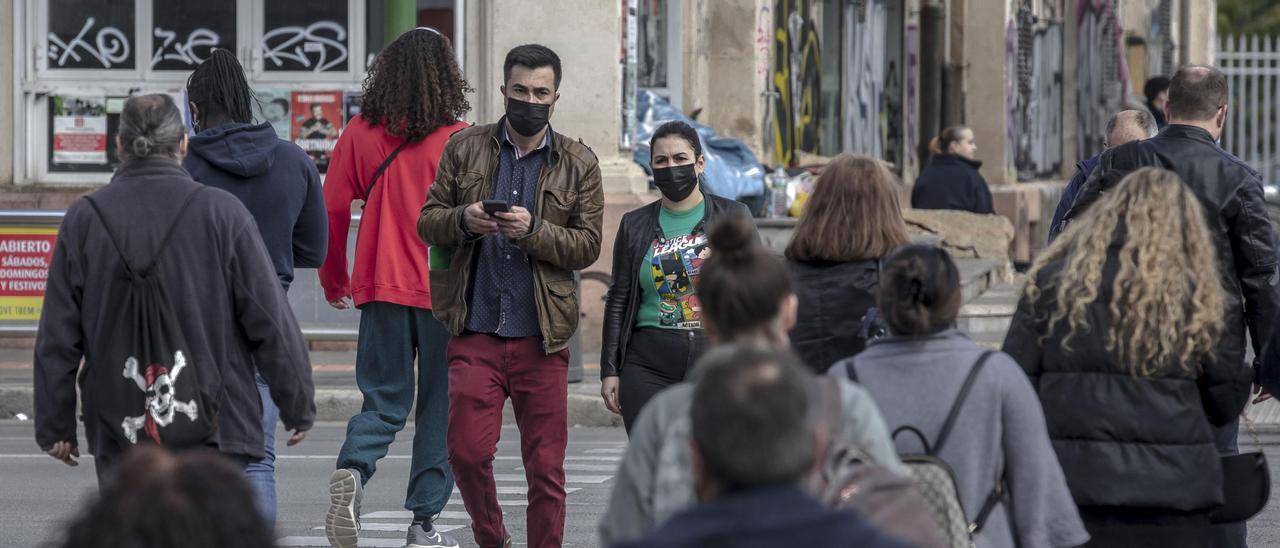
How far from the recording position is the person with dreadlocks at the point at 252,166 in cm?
656

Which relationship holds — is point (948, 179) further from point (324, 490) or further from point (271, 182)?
point (271, 182)

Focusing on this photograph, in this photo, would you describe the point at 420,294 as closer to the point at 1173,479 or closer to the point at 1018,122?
the point at 1173,479

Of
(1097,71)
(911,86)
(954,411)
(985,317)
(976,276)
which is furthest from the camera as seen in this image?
(1097,71)

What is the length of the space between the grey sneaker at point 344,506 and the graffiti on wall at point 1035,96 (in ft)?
72.4

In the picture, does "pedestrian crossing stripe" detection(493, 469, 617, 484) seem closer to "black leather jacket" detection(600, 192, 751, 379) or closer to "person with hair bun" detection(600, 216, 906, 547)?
"black leather jacket" detection(600, 192, 751, 379)

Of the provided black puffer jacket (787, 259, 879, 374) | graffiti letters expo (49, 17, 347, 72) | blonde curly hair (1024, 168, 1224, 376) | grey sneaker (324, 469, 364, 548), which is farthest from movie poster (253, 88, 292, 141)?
blonde curly hair (1024, 168, 1224, 376)

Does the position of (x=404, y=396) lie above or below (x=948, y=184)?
below

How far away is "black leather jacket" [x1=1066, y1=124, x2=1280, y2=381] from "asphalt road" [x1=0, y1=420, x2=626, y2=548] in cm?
279

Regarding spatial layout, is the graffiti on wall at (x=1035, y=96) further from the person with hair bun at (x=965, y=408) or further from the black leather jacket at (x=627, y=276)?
the person with hair bun at (x=965, y=408)

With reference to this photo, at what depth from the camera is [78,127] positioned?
55.2 feet

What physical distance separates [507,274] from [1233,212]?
2452 mm

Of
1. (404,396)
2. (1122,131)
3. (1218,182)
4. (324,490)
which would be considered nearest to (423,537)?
(404,396)

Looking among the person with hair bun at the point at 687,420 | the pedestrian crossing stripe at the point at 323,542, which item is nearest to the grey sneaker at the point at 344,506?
the pedestrian crossing stripe at the point at 323,542

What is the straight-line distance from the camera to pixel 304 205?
273 inches
